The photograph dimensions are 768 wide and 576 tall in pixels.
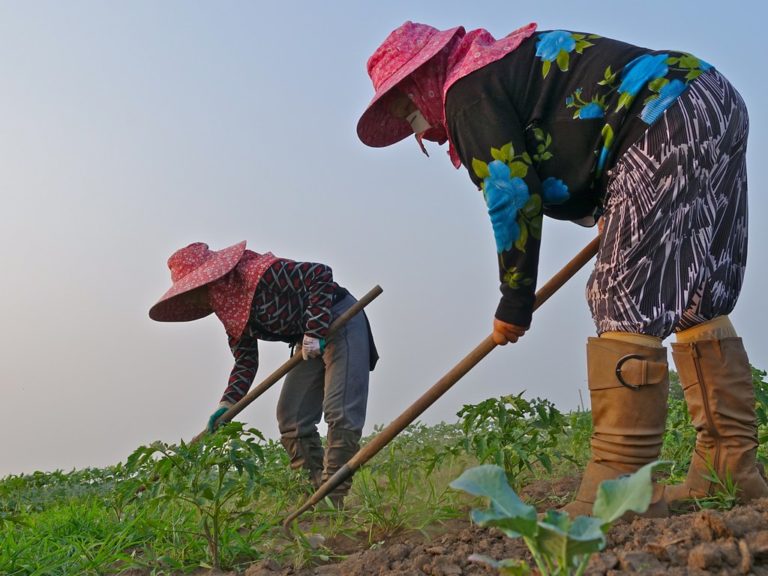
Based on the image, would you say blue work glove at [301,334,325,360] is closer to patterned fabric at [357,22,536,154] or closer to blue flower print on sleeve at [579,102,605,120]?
patterned fabric at [357,22,536,154]

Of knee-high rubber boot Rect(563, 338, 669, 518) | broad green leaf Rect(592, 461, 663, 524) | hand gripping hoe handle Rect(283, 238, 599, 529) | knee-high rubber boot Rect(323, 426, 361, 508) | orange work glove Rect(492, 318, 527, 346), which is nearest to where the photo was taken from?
broad green leaf Rect(592, 461, 663, 524)

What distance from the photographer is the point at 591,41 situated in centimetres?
267

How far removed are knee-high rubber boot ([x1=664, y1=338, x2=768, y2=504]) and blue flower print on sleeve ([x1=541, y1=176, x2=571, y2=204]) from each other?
689 mm

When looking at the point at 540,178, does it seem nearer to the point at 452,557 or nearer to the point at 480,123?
the point at 480,123

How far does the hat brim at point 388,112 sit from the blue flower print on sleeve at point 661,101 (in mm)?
765

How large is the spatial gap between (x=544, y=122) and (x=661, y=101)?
38 cm

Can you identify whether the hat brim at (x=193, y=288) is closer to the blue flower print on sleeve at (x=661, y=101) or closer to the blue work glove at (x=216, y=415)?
the blue work glove at (x=216, y=415)

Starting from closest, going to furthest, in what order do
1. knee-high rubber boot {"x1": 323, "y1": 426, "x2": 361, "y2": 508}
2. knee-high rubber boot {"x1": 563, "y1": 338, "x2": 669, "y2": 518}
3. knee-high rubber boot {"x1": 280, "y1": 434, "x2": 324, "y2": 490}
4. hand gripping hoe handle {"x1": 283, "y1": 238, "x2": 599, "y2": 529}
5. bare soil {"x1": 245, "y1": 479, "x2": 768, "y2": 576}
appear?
bare soil {"x1": 245, "y1": 479, "x2": 768, "y2": 576} → knee-high rubber boot {"x1": 563, "y1": 338, "x2": 669, "y2": 518} → hand gripping hoe handle {"x1": 283, "y1": 238, "x2": 599, "y2": 529} → knee-high rubber boot {"x1": 323, "y1": 426, "x2": 361, "y2": 508} → knee-high rubber boot {"x1": 280, "y1": 434, "x2": 324, "y2": 490}

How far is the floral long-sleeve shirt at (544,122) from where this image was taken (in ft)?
8.20

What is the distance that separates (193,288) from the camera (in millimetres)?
4176

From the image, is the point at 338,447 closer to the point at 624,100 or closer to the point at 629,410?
the point at 629,410

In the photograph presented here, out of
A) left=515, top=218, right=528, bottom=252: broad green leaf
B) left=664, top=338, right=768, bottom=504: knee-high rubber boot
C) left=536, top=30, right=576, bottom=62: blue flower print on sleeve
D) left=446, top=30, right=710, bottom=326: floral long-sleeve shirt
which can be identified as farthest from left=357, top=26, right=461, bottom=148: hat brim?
left=664, top=338, right=768, bottom=504: knee-high rubber boot

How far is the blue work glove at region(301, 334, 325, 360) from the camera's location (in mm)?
4062

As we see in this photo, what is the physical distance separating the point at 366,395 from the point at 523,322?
1.75 m
